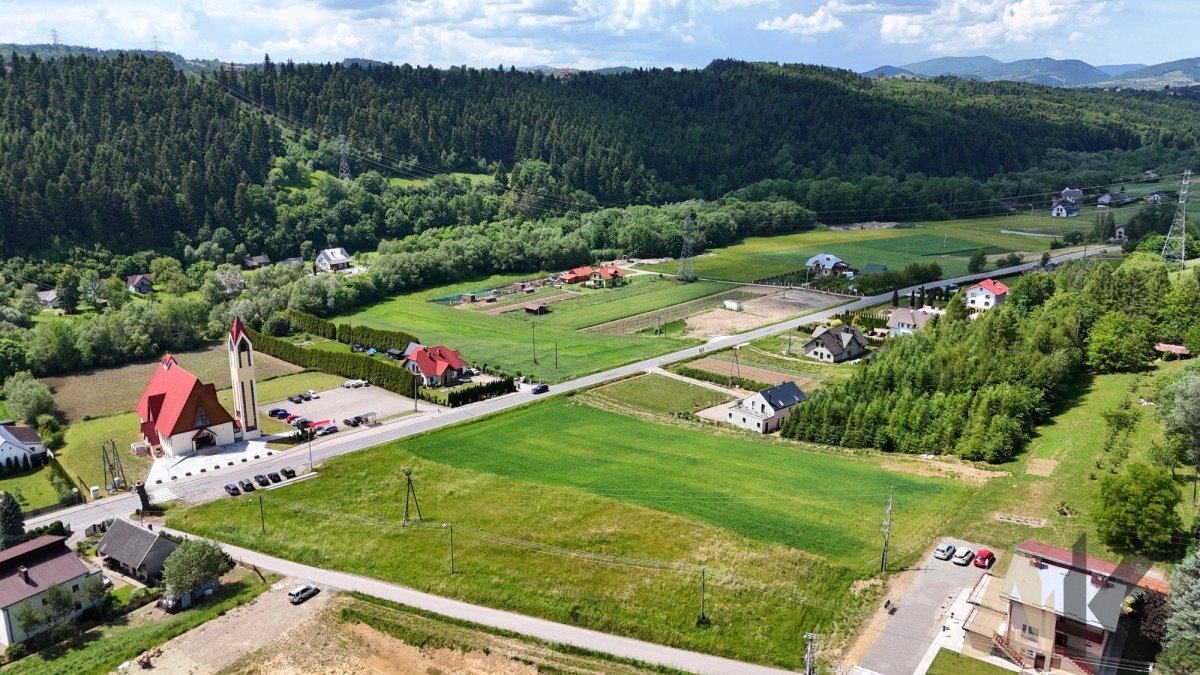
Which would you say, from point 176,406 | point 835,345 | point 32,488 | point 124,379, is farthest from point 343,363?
point 835,345

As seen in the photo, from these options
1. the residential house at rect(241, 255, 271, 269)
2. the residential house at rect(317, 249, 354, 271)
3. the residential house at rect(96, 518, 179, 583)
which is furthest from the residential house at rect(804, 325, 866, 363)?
the residential house at rect(241, 255, 271, 269)

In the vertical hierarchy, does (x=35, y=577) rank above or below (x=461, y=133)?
below

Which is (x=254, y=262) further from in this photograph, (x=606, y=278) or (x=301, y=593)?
(x=301, y=593)

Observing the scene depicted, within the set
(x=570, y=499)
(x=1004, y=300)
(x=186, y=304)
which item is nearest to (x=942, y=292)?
(x=1004, y=300)

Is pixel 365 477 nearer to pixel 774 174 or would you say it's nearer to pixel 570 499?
pixel 570 499

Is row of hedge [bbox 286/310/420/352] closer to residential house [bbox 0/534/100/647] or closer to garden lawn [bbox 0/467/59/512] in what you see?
garden lawn [bbox 0/467/59/512]

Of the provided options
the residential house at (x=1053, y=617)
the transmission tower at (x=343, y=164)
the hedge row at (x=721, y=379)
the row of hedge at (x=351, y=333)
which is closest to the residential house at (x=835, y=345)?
the hedge row at (x=721, y=379)
